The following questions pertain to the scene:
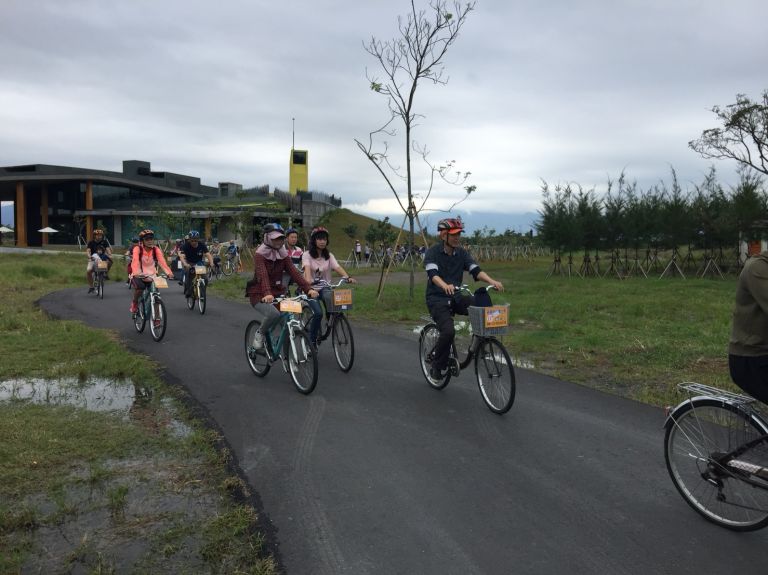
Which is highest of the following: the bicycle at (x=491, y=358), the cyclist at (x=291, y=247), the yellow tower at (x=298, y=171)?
the yellow tower at (x=298, y=171)

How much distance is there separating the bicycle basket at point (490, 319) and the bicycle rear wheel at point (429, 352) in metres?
0.88

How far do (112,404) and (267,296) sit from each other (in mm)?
1868

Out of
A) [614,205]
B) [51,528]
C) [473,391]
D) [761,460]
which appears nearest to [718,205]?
[614,205]

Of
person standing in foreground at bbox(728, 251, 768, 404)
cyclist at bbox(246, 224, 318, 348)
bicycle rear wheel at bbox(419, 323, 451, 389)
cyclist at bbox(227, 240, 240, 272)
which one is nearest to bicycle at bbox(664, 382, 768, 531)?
person standing in foreground at bbox(728, 251, 768, 404)

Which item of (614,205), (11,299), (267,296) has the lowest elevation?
(11,299)

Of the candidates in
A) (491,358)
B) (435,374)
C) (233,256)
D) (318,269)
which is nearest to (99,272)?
(318,269)

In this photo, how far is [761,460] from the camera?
3.33 meters

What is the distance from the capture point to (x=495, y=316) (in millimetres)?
5566

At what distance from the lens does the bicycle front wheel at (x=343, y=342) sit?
7484mm

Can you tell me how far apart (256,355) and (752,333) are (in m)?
5.43

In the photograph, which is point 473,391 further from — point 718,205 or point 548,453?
point 718,205

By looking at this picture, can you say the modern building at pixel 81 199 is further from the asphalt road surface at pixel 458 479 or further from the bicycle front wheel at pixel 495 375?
the bicycle front wheel at pixel 495 375

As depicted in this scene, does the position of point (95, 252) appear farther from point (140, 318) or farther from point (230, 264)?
point (230, 264)

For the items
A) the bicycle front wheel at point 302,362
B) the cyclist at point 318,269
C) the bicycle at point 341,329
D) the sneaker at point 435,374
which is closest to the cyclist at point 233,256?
the cyclist at point 318,269
